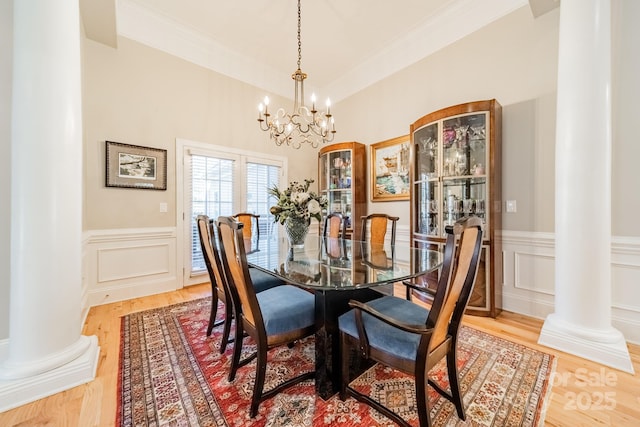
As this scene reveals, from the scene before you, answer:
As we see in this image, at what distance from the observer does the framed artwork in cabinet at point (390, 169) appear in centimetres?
364

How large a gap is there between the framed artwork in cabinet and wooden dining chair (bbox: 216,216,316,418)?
2543 millimetres

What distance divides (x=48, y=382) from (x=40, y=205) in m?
1.01

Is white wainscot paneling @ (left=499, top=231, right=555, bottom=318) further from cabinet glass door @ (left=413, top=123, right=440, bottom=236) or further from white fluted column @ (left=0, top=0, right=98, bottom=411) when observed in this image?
white fluted column @ (left=0, top=0, right=98, bottom=411)

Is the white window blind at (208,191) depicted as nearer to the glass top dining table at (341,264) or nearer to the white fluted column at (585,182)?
the glass top dining table at (341,264)

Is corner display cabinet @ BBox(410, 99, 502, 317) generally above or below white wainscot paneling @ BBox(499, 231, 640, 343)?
above

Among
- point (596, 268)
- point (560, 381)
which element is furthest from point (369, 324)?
point (596, 268)

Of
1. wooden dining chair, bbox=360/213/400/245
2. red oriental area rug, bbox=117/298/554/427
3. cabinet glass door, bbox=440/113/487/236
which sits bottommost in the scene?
red oriental area rug, bbox=117/298/554/427

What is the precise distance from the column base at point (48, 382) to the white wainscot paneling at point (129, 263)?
58.5 inches

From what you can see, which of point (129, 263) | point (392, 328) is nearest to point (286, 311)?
point (392, 328)

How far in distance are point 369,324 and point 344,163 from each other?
319cm

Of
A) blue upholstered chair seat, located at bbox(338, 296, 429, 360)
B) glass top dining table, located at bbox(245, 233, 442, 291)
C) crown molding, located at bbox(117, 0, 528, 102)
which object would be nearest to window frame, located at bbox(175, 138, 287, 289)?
crown molding, located at bbox(117, 0, 528, 102)

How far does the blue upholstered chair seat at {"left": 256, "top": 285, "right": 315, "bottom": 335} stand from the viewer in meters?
1.41

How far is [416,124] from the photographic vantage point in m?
3.12

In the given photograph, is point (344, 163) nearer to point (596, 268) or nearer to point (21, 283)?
point (596, 268)
